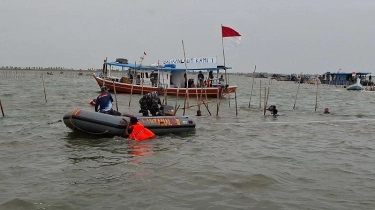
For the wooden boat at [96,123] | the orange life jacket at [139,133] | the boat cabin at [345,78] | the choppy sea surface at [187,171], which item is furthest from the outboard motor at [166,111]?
the boat cabin at [345,78]

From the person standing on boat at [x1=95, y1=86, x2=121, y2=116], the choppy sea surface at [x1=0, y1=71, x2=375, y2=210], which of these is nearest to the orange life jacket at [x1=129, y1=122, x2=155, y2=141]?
the choppy sea surface at [x1=0, y1=71, x2=375, y2=210]

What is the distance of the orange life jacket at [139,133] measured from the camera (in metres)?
11.6

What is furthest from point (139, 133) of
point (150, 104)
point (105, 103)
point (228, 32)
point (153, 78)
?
point (153, 78)

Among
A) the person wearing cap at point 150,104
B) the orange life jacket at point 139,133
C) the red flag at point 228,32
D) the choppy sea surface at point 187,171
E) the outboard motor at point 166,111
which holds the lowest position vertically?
the choppy sea surface at point 187,171

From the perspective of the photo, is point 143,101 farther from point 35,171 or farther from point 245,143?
point 35,171

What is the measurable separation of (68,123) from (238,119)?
9207 mm

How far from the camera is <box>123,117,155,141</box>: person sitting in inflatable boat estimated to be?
11.6 metres

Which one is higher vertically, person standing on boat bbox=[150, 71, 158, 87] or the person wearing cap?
person standing on boat bbox=[150, 71, 158, 87]

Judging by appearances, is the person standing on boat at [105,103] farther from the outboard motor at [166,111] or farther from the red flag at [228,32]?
the red flag at [228,32]

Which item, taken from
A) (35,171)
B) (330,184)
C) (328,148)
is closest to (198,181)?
(330,184)

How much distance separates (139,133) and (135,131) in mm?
147

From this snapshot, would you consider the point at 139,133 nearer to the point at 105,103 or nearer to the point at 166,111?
the point at 105,103

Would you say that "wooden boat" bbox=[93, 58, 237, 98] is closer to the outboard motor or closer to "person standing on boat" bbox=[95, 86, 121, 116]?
the outboard motor

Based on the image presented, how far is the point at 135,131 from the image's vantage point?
1159 cm
